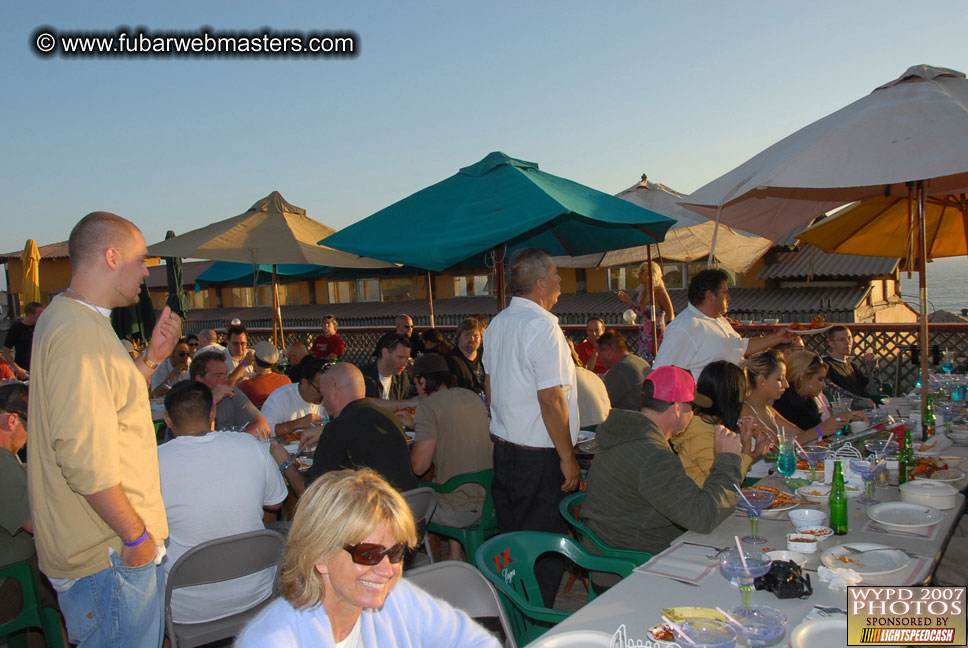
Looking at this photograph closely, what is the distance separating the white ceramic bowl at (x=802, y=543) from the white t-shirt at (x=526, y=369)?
4.87ft

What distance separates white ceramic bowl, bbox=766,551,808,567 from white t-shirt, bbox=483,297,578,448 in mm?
1593

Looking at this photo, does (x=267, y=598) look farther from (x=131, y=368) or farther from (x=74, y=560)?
(x=131, y=368)

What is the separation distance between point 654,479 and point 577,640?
44.1 inches

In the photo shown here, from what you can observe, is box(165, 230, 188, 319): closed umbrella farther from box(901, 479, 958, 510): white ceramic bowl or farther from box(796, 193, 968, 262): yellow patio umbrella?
box(901, 479, 958, 510): white ceramic bowl

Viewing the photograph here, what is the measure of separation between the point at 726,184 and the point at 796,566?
2.62 m

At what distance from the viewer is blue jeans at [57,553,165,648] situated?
247cm

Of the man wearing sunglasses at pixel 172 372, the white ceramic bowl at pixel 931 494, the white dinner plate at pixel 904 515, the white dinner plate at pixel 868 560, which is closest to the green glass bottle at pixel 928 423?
the white ceramic bowl at pixel 931 494

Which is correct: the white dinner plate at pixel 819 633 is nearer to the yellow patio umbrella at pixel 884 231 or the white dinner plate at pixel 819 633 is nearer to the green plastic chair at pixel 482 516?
the green plastic chair at pixel 482 516

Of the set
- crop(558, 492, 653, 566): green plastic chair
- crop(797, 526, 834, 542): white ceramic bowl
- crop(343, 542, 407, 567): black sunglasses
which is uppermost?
crop(343, 542, 407, 567): black sunglasses

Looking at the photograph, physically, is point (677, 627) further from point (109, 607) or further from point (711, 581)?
point (109, 607)

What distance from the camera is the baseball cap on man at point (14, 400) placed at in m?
3.94

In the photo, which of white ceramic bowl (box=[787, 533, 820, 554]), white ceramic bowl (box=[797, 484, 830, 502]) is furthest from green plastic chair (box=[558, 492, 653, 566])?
white ceramic bowl (box=[797, 484, 830, 502])

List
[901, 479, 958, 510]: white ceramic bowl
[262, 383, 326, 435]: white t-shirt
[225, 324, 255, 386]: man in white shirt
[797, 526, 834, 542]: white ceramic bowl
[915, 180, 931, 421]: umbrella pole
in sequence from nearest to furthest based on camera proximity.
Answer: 1. [797, 526, 834, 542]: white ceramic bowl
2. [901, 479, 958, 510]: white ceramic bowl
3. [915, 180, 931, 421]: umbrella pole
4. [262, 383, 326, 435]: white t-shirt
5. [225, 324, 255, 386]: man in white shirt

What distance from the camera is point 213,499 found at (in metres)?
3.22
